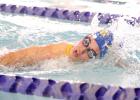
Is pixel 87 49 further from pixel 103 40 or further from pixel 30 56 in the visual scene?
pixel 30 56

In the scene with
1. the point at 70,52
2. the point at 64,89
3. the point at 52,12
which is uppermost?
the point at 52,12

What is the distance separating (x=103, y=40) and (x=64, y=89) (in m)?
0.79

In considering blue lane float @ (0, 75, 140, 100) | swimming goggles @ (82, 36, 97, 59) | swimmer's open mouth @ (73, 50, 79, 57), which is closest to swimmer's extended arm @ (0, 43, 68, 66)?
swimmer's open mouth @ (73, 50, 79, 57)

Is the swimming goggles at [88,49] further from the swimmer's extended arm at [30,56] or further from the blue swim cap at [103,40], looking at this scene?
the swimmer's extended arm at [30,56]

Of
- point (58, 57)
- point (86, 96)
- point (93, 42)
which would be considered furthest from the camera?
point (58, 57)

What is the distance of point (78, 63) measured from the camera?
3.54 meters

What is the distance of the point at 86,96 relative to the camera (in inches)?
107

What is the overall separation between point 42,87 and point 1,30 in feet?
8.28

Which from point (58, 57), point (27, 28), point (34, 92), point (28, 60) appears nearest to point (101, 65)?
point (58, 57)

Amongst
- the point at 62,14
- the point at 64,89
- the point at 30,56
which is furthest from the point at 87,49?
the point at 62,14

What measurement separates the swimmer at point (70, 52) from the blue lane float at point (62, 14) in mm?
2022

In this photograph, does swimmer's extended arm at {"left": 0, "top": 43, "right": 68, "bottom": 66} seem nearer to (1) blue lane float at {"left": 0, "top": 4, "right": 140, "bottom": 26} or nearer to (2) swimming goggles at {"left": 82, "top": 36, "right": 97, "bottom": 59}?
(2) swimming goggles at {"left": 82, "top": 36, "right": 97, "bottom": 59}

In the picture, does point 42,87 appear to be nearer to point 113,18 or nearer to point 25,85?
point 25,85

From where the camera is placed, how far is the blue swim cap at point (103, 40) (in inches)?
133
